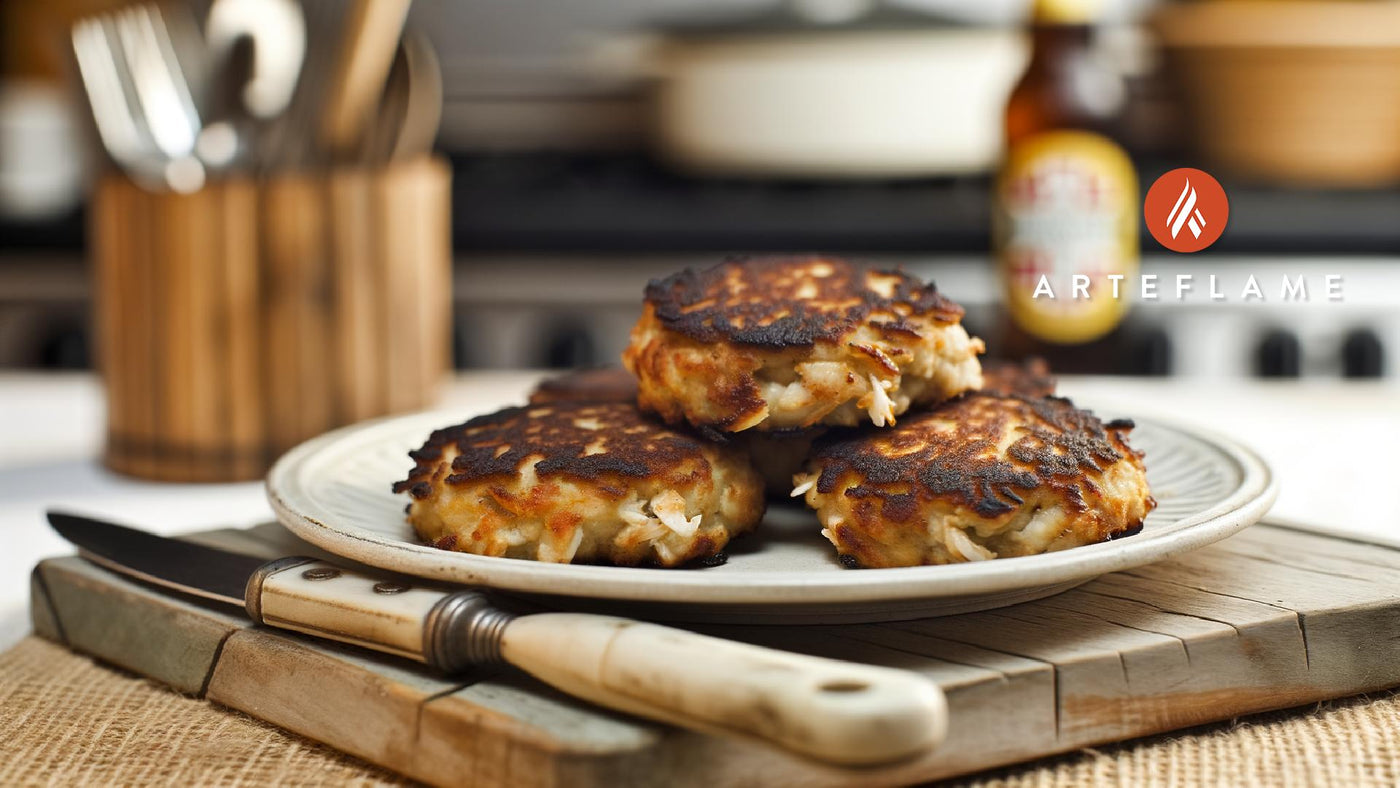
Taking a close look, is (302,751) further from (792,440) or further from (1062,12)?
(1062,12)

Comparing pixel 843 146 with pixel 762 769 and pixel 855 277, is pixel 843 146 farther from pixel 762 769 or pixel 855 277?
pixel 762 769

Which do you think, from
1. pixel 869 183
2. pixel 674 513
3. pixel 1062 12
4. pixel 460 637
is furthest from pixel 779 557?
pixel 869 183

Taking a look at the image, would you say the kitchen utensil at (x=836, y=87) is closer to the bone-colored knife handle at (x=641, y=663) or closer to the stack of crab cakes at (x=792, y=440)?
the stack of crab cakes at (x=792, y=440)

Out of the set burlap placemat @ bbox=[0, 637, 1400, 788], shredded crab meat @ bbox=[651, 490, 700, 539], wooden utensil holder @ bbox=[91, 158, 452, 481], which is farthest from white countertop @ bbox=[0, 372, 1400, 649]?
shredded crab meat @ bbox=[651, 490, 700, 539]

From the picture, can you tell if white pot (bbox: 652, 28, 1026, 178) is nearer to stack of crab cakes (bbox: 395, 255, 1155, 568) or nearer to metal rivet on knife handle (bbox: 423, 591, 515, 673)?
stack of crab cakes (bbox: 395, 255, 1155, 568)

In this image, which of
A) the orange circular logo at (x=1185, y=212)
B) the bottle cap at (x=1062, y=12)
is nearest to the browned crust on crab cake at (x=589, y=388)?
the bottle cap at (x=1062, y=12)
